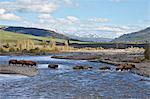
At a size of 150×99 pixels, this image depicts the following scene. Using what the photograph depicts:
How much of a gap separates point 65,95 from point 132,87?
7657 millimetres

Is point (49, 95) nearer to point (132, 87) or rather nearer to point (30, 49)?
point (132, 87)

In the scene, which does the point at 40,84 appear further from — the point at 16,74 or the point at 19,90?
the point at 16,74

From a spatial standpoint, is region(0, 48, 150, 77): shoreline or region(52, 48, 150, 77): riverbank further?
region(0, 48, 150, 77): shoreline

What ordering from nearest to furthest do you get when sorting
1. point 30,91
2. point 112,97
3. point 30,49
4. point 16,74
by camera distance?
point 112,97 < point 30,91 < point 16,74 < point 30,49

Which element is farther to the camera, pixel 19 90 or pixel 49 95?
pixel 19 90

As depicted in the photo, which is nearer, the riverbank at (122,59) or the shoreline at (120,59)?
the riverbank at (122,59)

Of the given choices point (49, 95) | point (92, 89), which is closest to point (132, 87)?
point (92, 89)

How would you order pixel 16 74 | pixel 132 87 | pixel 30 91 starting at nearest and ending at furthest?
pixel 30 91 < pixel 132 87 < pixel 16 74

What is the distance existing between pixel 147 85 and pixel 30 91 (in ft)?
33.8

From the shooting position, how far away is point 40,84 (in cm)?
3262

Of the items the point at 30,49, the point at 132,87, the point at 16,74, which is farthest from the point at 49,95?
the point at 30,49

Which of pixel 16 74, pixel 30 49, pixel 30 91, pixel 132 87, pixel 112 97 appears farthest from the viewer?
pixel 30 49

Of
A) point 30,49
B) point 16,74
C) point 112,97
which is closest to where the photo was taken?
point 112,97

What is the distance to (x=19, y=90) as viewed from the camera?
91.7ft
